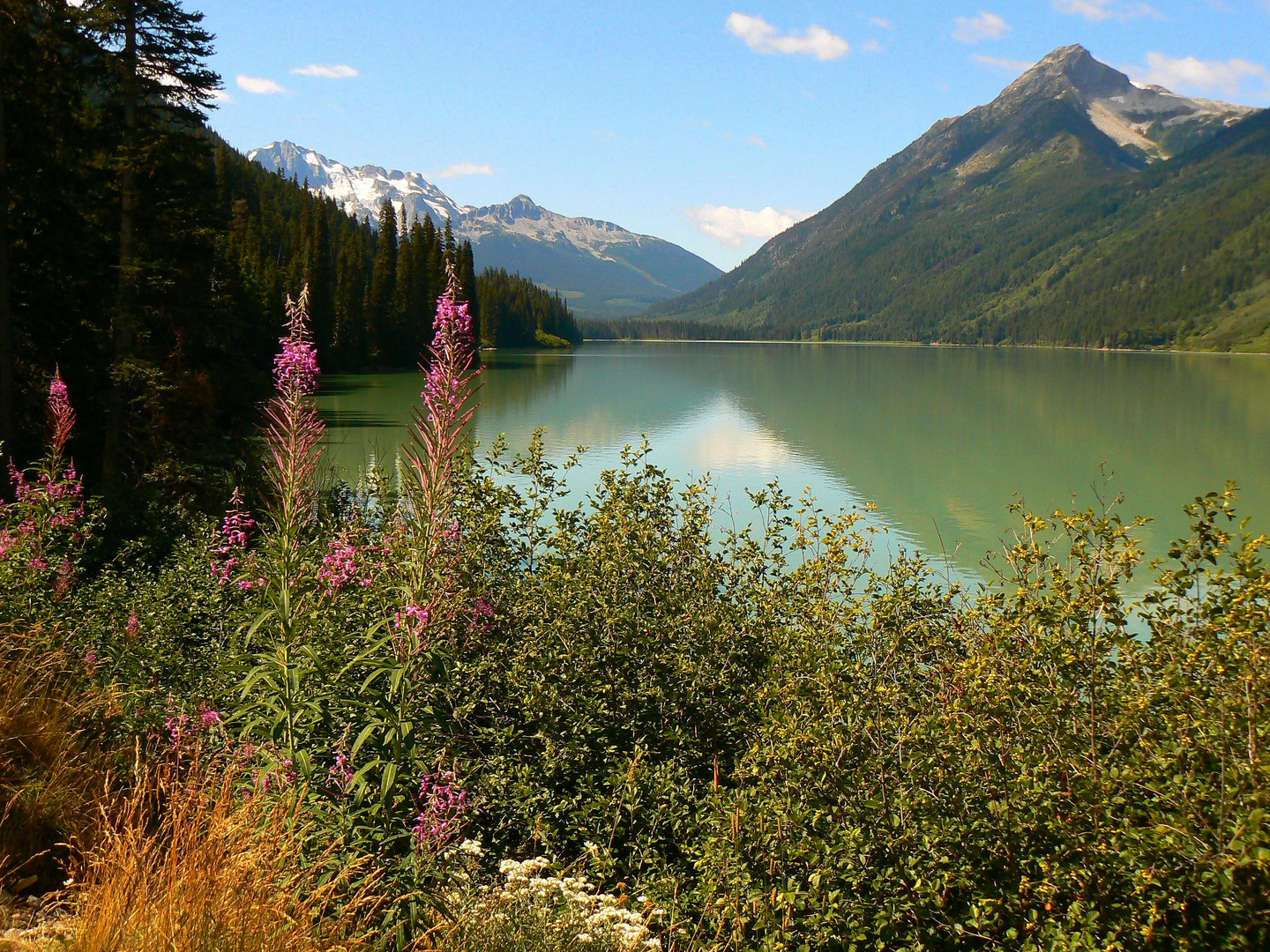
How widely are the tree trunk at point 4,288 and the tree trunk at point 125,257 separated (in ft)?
5.47

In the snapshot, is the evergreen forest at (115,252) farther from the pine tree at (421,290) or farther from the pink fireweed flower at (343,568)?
the pine tree at (421,290)

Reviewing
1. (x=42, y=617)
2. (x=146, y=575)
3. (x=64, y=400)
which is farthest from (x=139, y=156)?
(x=42, y=617)

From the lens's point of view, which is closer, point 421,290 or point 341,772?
point 341,772

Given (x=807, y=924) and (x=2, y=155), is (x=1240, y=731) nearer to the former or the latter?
(x=807, y=924)

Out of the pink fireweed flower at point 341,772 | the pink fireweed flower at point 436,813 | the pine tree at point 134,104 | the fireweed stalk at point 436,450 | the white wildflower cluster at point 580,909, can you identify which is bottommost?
the white wildflower cluster at point 580,909

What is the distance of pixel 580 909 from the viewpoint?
11.5 feet

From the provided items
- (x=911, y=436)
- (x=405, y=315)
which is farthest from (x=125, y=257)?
(x=405, y=315)

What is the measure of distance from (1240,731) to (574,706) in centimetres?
351

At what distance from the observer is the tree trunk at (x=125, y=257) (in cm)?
1508

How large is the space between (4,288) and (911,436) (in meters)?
27.0

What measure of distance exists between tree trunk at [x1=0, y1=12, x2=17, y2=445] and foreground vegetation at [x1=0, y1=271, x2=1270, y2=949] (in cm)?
942

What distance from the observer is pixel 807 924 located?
3.75 meters

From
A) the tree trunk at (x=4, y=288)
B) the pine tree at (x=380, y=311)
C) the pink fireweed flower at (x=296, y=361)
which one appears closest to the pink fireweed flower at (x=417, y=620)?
the pink fireweed flower at (x=296, y=361)

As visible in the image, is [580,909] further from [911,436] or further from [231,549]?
[911,436]
